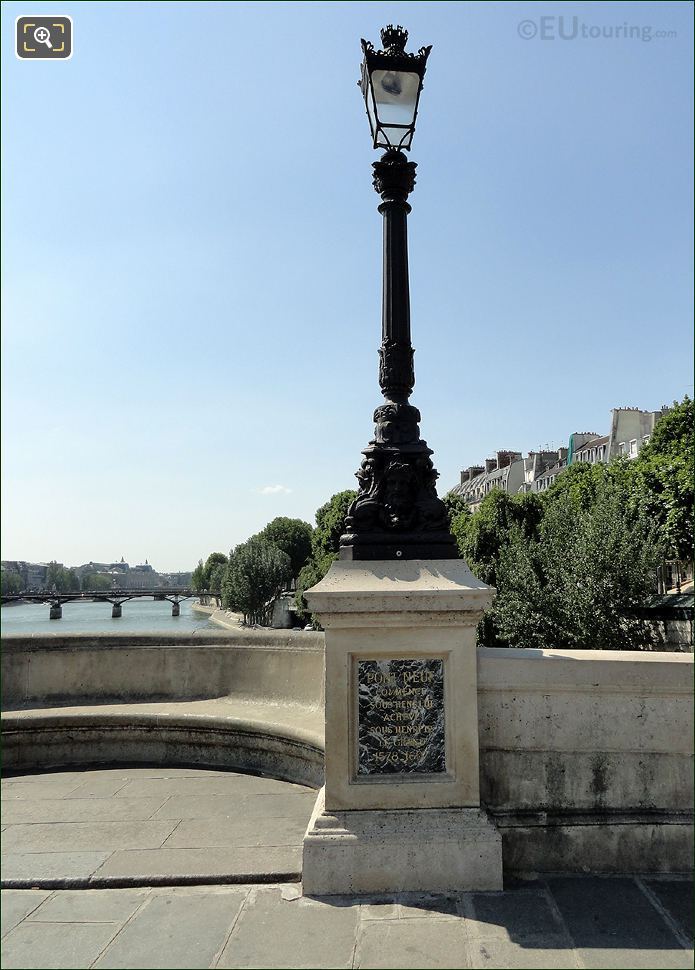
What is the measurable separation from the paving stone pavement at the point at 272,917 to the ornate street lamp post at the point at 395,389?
6.34ft

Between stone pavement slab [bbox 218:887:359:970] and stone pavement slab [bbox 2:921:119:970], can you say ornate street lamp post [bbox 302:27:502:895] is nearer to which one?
stone pavement slab [bbox 218:887:359:970]

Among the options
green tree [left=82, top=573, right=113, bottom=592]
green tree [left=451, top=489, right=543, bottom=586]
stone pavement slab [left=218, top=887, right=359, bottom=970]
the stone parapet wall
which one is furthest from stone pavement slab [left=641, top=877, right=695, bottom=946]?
green tree [left=82, top=573, right=113, bottom=592]

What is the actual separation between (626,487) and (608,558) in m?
9.58

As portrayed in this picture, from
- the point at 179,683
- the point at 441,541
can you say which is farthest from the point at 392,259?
the point at 179,683

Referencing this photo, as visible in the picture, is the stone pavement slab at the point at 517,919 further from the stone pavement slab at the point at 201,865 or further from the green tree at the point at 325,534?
the green tree at the point at 325,534

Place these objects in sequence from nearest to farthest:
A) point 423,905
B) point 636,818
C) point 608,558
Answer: point 423,905, point 636,818, point 608,558

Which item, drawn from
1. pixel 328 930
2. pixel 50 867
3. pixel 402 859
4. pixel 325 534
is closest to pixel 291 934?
pixel 328 930

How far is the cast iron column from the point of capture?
4.14 metres

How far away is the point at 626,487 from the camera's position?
26.5 metres

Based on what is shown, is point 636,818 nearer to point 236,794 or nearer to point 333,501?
point 236,794

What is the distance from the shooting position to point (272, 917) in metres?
3.34

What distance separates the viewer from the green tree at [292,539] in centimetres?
8262

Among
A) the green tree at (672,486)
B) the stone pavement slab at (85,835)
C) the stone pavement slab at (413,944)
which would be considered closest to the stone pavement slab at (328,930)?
the stone pavement slab at (413,944)

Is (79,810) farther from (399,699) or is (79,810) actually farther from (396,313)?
(396,313)
